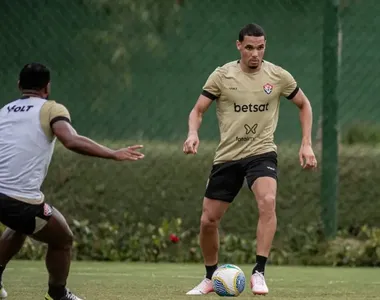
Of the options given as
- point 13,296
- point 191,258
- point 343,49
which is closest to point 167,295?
point 13,296

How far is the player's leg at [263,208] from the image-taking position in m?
9.13

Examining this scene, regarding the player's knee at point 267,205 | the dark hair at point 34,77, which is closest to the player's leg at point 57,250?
the dark hair at point 34,77

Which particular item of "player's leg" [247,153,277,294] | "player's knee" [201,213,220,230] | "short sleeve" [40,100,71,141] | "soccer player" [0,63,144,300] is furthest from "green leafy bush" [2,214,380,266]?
"short sleeve" [40,100,71,141]

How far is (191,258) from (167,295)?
13.8ft

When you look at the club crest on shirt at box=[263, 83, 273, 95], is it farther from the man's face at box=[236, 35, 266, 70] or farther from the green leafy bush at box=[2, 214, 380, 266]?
the green leafy bush at box=[2, 214, 380, 266]

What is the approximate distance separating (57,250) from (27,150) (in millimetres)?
703

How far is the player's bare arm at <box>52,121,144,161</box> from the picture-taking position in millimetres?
7414

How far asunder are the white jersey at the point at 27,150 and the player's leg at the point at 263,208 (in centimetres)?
206

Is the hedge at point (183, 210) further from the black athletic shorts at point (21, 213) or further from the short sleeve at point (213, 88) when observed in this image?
the black athletic shorts at point (21, 213)

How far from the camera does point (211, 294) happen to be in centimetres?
929

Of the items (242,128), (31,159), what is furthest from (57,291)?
(242,128)

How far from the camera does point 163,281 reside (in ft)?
34.2

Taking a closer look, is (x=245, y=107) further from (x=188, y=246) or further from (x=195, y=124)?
(x=188, y=246)

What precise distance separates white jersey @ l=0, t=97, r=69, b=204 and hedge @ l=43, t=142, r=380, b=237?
559cm
